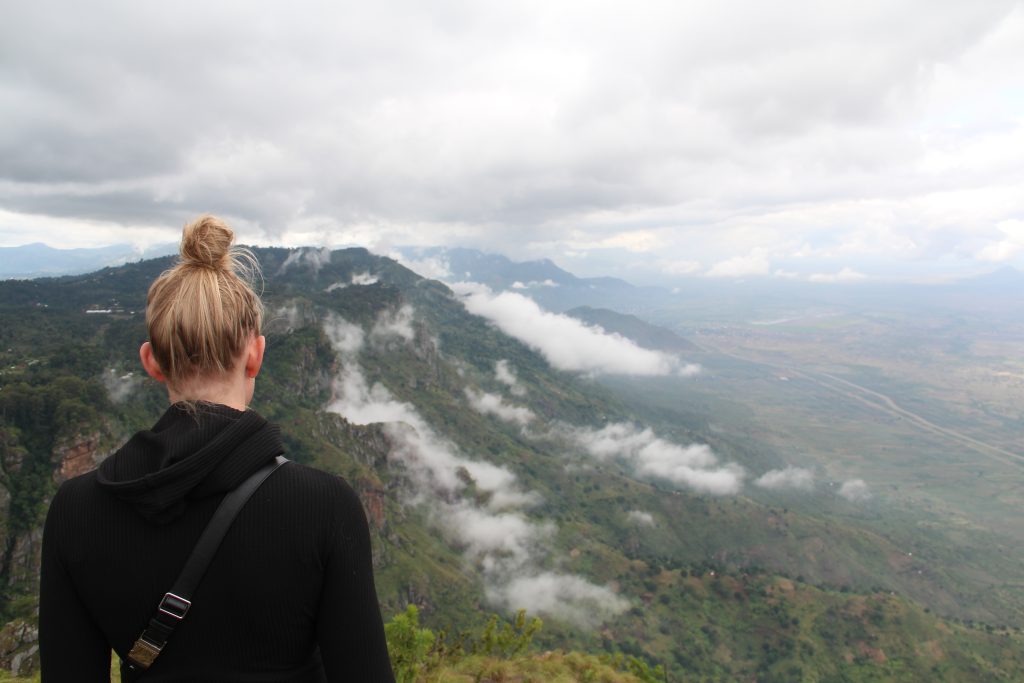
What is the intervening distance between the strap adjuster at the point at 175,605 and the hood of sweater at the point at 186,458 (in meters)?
0.34

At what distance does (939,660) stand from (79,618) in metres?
141

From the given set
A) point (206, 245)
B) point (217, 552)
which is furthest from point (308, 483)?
point (206, 245)

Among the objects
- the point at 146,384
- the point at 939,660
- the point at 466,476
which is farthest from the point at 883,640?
the point at 146,384

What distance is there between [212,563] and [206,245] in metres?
1.58

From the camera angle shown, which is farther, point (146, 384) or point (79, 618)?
point (146, 384)

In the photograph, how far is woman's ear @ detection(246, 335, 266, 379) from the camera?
2858 mm

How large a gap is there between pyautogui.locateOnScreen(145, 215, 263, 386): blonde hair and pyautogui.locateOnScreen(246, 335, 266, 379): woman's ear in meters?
0.07

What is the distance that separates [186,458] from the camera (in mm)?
2320

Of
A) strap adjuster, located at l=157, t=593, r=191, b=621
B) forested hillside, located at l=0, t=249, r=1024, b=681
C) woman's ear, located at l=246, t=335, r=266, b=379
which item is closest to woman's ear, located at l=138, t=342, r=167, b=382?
woman's ear, located at l=246, t=335, r=266, b=379

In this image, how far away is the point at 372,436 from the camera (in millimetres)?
147250

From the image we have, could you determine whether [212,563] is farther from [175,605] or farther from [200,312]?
[200,312]

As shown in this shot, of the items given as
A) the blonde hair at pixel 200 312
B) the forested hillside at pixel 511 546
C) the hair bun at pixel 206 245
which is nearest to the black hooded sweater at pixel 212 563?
the blonde hair at pixel 200 312

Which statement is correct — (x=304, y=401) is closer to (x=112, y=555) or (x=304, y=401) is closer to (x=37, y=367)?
(x=37, y=367)

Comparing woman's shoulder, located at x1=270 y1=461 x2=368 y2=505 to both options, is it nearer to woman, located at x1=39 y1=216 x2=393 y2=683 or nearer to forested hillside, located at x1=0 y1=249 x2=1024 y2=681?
woman, located at x1=39 y1=216 x2=393 y2=683
